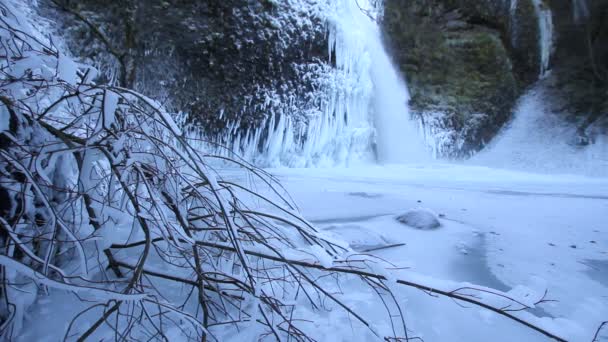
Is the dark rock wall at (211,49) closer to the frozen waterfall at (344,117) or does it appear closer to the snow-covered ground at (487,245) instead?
the frozen waterfall at (344,117)

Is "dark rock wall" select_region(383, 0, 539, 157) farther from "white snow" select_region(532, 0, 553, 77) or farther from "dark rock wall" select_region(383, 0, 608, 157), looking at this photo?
"white snow" select_region(532, 0, 553, 77)

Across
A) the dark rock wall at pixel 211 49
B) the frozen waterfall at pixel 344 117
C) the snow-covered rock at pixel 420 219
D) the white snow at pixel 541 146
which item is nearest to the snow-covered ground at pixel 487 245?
the snow-covered rock at pixel 420 219

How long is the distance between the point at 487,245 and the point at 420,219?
0.39 meters

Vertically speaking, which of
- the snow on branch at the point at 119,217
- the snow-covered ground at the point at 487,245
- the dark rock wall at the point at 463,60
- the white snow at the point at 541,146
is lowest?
the snow-covered ground at the point at 487,245

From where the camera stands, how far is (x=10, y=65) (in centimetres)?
64

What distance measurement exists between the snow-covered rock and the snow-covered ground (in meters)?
0.05

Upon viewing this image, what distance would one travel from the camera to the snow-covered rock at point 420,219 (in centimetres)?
183

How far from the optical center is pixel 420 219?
1.87 meters

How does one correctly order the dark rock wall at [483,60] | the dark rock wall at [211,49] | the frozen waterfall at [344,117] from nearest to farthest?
the dark rock wall at [211,49] → the frozen waterfall at [344,117] → the dark rock wall at [483,60]

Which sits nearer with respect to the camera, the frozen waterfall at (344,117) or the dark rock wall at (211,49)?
the dark rock wall at (211,49)

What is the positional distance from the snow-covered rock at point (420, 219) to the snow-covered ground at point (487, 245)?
0.15 feet

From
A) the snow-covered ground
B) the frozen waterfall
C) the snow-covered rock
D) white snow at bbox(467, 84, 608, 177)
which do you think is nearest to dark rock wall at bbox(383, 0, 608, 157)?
white snow at bbox(467, 84, 608, 177)

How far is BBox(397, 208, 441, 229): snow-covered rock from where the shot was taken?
1.83m

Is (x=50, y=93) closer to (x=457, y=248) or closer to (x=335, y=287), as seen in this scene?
(x=335, y=287)
